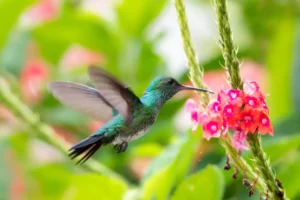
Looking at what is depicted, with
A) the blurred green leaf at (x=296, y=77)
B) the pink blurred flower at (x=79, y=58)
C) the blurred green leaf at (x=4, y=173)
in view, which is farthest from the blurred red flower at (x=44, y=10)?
the blurred green leaf at (x=296, y=77)

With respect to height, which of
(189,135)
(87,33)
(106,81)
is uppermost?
(106,81)

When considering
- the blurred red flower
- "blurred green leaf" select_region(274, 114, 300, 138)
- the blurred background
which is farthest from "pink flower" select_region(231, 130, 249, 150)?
the blurred red flower

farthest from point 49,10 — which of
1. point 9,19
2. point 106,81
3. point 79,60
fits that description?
point 106,81

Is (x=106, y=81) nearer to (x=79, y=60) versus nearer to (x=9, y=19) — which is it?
(x=9, y=19)

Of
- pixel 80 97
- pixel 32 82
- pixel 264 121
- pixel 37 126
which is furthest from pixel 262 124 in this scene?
pixel 32 82

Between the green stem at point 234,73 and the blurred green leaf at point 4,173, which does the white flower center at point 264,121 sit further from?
the blurred green leaf at point 4,173

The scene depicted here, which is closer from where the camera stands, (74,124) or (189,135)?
(189,135)
